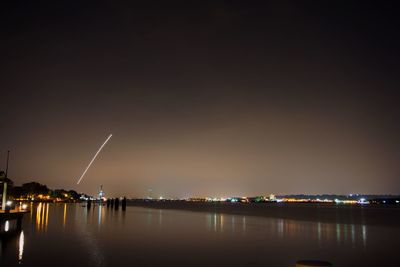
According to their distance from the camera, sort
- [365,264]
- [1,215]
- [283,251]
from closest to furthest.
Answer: [365,264] < [283,251] < [1,215]

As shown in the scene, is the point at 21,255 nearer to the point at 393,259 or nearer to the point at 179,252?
the point at 179,252

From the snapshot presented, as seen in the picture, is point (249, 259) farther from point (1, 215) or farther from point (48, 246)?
point (1, 215)

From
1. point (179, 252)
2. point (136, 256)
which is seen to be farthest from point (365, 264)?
point (136, 256)

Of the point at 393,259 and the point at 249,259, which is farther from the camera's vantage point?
the point at 393,259

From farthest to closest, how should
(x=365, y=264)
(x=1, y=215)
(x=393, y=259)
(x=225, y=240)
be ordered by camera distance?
(x=1, y=215)
(x=225, y=240)
(x=393, y=259)
(x=365, y=264)

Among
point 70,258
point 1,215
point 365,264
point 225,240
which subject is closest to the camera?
point 70,258

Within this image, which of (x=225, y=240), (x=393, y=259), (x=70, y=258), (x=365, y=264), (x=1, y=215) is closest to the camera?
(x=70, y=258)

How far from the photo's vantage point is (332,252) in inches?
1061

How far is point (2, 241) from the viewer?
2655 centimetres

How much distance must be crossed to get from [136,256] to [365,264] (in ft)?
41.4

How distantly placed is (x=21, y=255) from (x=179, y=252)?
352 inches

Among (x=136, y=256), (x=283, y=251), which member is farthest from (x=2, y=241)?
(x=283, y=251)

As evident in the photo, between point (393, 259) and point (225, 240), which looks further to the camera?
point (225, 240)

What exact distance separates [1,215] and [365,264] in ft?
93.2
